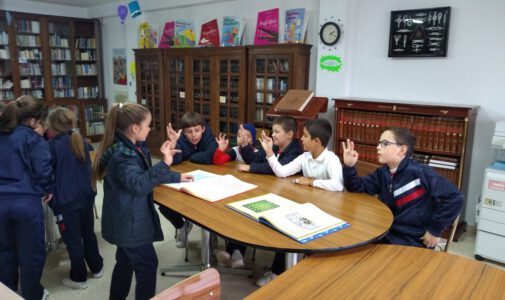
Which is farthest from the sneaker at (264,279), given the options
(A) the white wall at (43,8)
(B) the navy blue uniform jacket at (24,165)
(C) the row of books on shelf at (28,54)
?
(A) the white wall at (43,8)

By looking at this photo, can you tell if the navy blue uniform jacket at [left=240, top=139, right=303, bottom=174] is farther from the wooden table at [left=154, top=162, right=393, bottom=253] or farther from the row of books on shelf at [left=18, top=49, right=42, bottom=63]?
the row of books on shelf at [left=18, top=49, right=42, bottom=63]

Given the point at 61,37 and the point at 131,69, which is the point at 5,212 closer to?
the point at 131,69

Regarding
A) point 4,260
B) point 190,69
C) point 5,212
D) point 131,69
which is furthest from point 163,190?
point 131,69

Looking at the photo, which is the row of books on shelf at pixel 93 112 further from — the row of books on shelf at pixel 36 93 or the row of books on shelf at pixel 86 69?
the row of books on shelf at pixel 36 93

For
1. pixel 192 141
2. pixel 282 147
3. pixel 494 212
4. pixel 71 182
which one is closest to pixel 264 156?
pixel 282 147

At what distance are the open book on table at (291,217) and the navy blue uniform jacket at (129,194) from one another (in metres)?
0.37

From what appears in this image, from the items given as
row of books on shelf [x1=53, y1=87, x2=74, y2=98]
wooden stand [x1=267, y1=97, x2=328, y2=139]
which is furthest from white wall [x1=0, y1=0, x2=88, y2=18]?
wooden stand [x1=267, y1=97, x2=328, y2=139]

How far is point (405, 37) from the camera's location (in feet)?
11.6

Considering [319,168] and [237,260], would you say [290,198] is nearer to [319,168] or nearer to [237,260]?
[319,168]

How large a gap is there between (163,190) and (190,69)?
11.2 ft

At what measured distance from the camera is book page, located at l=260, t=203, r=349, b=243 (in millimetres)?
1483

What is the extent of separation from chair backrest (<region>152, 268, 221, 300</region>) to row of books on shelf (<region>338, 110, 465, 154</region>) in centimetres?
277

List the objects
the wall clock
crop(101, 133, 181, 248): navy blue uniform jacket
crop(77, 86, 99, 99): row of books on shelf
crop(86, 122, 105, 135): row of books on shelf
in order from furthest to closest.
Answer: crop(86, 122, 105, 135): row of books on shelf → crop(77, 86, 99, 99): row of books on shelf → the wall clock → crop(101, 133, 181, 248): navy blue uniform jacket

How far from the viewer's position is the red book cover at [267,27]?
14.7 feet
